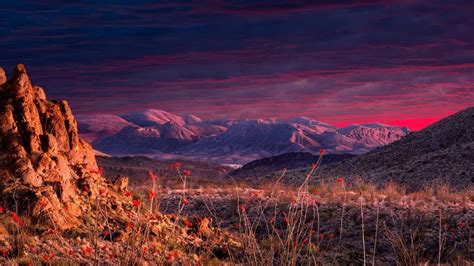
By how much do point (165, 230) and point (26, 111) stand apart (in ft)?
15.1

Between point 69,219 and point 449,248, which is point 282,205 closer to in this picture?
point 449,248

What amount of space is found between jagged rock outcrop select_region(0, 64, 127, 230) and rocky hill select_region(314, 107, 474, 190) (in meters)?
18.7

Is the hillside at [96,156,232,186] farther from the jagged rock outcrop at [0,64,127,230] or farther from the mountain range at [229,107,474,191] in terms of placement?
the jagged rock outcrop at [0,64,127,230]

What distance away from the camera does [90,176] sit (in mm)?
12320

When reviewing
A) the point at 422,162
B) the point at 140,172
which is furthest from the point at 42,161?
the point at 140,172

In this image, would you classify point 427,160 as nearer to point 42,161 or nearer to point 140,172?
point 42,161

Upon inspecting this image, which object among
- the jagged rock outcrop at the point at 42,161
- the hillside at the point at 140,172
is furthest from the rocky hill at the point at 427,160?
the jagged rock outcrop at the point at 42,161

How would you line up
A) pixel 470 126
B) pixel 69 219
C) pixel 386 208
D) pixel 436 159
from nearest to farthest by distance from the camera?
pixel 69 219, pixel 386 208, pixel 436 159, pixel 470 126

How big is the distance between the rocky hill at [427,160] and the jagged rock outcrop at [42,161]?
1867cm

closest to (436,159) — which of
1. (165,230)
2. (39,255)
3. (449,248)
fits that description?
(449,248)

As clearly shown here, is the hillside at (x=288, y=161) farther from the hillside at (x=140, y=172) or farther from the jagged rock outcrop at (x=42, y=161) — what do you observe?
the jagged rock outcrop at (x=42, y=161)

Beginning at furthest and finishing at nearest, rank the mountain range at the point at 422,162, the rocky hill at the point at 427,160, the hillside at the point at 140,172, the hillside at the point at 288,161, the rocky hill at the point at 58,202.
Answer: the hillside at the point at 288,161, the hillside at the point at 140,172, the rocky hill at the point at 427,160, the mountain range at the point at 422,162, the rocky hill at the point at 58,202

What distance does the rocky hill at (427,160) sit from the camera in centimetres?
3281

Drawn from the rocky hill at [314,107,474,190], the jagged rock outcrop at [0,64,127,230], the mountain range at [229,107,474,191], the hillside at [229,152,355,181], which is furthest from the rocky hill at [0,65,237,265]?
the hillside at [229,152,355,181]
